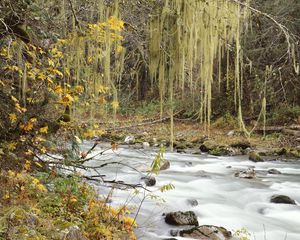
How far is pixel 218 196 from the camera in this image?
362 inches

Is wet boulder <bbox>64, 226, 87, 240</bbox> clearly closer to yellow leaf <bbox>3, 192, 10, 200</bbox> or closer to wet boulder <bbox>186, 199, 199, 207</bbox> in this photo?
yellow leaf <bbox>3, 192, 10, 200</bbox>

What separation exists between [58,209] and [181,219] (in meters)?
2.16

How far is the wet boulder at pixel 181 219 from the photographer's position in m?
6.52

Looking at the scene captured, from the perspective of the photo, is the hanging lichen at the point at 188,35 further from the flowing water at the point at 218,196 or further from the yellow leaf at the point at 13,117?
the yellow leaf at the point at 13,117

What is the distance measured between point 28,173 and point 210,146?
396 inches

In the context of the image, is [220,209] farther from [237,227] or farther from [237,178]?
[237,178]

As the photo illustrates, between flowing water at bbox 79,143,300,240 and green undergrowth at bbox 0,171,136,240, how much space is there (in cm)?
69

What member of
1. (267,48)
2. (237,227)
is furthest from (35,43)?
(267,48)

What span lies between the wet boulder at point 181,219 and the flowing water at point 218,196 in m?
0.11

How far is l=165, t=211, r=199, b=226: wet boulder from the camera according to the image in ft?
21.4

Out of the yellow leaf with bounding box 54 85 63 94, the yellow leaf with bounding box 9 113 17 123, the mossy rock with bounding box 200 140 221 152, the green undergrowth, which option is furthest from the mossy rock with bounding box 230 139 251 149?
the yellow leaf with bounding box 9 113 17 123

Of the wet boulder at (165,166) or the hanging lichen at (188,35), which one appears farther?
the wet boulder at (165,166)

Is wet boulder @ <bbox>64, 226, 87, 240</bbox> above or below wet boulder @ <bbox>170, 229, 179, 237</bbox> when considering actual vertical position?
above

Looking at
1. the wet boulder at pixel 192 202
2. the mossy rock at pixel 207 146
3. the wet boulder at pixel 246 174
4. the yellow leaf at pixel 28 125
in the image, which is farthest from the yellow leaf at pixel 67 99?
the mossy rock at pixel 207 146
